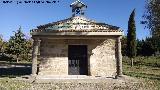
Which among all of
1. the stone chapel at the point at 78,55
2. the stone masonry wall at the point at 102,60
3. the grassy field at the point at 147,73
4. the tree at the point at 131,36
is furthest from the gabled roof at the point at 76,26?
the tree at the point at 131,36

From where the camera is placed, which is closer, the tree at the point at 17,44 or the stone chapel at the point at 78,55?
the stone chapel at the point at 78,55

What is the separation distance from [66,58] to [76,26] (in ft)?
9.52

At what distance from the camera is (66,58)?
2355 cm

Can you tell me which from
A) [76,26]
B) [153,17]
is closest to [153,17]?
[153,17]

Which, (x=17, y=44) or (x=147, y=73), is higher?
(x=17, y=44)

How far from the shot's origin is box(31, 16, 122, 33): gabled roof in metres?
21.6


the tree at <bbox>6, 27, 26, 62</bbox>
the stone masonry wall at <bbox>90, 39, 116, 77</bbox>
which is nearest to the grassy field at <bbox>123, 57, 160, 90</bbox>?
the stone masonry wall at <bbox>90, 39, 116, 77</bbox>

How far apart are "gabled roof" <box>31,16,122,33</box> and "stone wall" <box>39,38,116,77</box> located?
4.47 ft

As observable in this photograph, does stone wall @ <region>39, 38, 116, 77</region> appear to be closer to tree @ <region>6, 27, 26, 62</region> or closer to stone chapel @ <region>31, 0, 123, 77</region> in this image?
stone chapel @ <region>31, 0, 123, 77</region>

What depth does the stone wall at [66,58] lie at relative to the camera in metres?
23.4

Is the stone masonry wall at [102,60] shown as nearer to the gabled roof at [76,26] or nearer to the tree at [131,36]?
the gabled roof at [76,26]

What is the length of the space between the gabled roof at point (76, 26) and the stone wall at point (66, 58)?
136 centimetres

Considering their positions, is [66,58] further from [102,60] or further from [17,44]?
[17,44]

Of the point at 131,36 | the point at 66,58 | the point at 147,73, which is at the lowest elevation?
the point at 147,73
